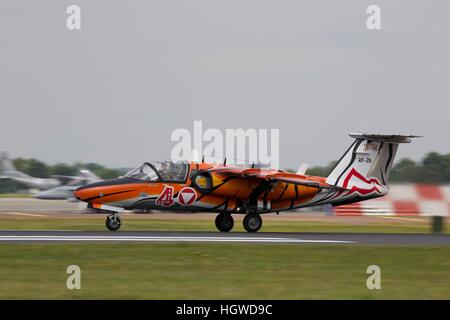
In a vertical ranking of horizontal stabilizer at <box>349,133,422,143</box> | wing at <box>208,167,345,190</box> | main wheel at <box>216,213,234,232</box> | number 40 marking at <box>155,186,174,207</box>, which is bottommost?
main wheel at <box>216,213,234,232</box>

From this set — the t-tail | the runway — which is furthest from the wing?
the runway

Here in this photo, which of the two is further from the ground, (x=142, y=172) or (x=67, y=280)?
(x=142, y=172)

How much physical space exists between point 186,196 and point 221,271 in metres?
10.7

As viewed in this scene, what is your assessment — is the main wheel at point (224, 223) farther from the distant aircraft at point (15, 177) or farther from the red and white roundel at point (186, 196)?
the distant aircraft at point (15, 177)

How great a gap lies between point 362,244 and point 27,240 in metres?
8.64

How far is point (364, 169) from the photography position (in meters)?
29.8

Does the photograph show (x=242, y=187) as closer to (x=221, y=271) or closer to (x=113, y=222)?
(x=113, y=222)

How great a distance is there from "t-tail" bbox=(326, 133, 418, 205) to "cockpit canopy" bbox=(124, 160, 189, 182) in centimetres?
521

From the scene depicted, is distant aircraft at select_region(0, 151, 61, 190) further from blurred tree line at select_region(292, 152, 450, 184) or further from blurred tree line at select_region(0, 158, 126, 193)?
blurred tree line at select_region(292, 152, 450, 184)

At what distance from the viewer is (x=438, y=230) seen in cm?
3084

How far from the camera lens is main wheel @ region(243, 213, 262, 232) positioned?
28391mm

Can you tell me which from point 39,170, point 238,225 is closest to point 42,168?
point 39,170
